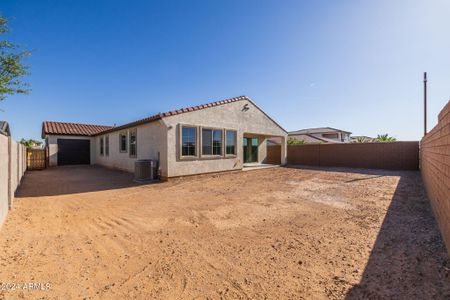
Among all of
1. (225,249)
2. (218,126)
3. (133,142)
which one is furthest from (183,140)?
(225,249)

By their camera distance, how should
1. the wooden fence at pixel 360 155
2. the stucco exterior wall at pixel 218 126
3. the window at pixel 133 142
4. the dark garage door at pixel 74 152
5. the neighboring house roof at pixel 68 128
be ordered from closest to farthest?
the stucco exterior wall at pixel 218 126, the window at pixel 133 142, the wooden fence at pixel 360 155, the neighboring house roof at pixel 68 128, the dark garage door at pixel 74 152

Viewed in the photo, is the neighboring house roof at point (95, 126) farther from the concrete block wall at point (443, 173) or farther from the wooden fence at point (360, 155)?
the concrete block wall at point (443, 173)

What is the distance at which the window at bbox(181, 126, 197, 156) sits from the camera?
9.86 m

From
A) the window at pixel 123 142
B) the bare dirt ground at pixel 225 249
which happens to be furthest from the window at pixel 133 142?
the bare dirt ground at pixel 225 249

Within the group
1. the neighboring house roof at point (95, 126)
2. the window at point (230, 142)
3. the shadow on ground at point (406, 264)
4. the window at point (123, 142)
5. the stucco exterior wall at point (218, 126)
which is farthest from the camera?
the window at point (123, 142)

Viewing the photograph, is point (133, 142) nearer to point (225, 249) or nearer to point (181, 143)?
point (181, 143)

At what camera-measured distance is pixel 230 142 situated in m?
12.3

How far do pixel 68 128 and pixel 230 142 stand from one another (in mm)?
15099

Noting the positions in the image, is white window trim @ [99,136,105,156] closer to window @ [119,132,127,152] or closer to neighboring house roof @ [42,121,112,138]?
neighboring house roof @ [42,121,112,138]

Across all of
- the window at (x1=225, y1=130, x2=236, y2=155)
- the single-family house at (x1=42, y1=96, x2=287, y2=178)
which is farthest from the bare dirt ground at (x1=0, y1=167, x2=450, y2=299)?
the window at (x1=225, y1=130, x2=236, y2=155)

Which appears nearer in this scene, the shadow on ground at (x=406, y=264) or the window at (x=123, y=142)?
the shadow on ground at (x=406, y=264)

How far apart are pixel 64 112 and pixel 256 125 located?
69.5 feet

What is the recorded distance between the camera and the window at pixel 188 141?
388 inches

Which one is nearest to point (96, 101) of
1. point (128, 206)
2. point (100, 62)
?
point (100, 62)
